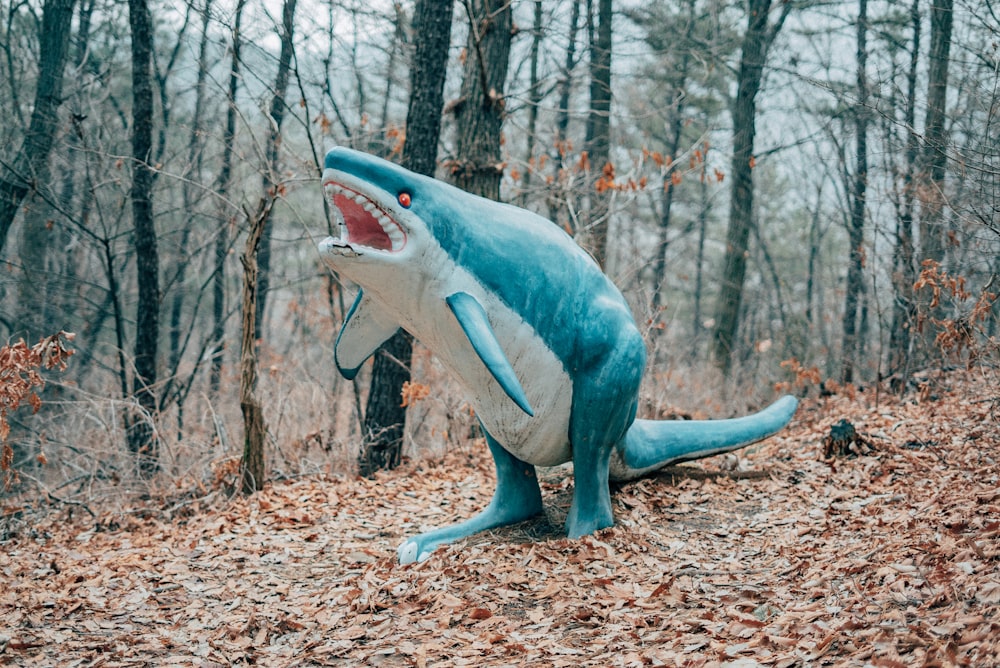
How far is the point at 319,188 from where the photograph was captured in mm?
8570

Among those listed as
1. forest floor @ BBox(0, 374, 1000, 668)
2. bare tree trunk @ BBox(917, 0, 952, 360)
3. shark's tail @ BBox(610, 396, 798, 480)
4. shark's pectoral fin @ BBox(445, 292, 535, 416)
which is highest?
bare tree trunk @ BBox(917, 0, 952, 360)

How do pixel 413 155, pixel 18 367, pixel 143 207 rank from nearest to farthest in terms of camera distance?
pixel 18 367, pixel 413 155, pixel 143 207

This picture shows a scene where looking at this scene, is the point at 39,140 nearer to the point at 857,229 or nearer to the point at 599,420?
the point at 599,420

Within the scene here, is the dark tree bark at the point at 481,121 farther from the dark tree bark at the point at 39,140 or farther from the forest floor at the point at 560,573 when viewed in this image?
the dark tree bark at the point at 39,140

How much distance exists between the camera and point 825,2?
34.9 ft

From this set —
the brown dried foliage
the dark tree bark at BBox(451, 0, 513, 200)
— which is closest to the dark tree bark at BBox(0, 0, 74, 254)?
the dark tree bark at BBox(451, 0, 513, 200)

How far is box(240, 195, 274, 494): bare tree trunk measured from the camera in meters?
4.95

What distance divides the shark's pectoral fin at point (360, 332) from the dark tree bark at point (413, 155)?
2.06 m

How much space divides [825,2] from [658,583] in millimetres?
9495

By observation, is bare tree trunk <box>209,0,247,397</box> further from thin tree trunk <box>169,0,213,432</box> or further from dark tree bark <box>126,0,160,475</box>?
dark tree bark <box>126,0,160,475</box>

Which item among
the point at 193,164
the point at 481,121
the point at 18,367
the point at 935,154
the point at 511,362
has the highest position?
the point at 481,121

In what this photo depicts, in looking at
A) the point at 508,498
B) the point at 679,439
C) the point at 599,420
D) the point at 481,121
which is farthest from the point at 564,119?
the point at 599,420

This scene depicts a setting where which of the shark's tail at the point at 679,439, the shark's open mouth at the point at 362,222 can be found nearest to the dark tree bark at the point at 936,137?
the shark's tail at the point at 679,439

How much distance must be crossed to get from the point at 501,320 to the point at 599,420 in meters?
0.72
